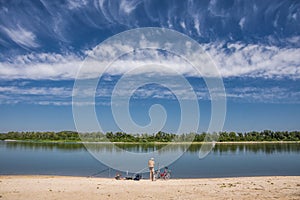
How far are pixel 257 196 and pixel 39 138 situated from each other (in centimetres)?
16284

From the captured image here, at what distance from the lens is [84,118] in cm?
1795

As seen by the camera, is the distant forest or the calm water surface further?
the distant forest

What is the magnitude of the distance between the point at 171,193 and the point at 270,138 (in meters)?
148

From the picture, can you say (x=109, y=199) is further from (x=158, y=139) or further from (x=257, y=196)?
(x=158, y=139)

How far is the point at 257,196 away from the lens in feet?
42.7

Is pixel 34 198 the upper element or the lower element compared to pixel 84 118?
lower

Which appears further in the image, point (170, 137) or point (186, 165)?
point (170, 137)

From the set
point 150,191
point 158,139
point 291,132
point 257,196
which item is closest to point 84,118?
point 150,191

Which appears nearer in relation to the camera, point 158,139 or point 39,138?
point 158,139

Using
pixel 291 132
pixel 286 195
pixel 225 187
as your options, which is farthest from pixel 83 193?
pixel 291 132

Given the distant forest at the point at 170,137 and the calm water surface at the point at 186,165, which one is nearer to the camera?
the calm water surface at the point at 186,165

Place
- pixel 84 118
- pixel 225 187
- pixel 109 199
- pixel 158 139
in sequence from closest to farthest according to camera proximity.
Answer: pixel 109 199 < pixel 225 187 < pixel 84 118 < pixel 158 139

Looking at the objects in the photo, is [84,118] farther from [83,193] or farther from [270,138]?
[270,138]

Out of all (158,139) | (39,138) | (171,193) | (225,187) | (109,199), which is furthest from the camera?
(39,138)
